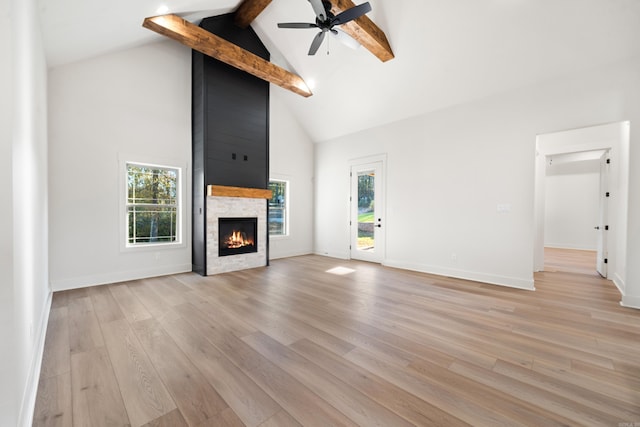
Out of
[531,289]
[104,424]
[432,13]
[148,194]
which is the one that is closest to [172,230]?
[148,194]

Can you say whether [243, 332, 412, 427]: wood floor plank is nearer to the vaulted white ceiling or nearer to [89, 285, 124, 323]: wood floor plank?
[89, 285, 124, 323]: wood floor plank

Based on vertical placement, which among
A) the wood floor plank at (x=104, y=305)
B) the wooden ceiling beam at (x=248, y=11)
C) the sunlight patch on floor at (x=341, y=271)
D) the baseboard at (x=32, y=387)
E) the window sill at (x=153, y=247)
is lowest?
the sunlight patch on floor at (x=341, y=271)

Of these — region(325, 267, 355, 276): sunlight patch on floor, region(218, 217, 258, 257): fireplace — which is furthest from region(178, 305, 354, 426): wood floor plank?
region(325, 267, 355, 276): sunlight patch on floor

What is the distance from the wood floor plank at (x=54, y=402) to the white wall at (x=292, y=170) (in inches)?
193

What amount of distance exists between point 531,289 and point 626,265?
3.72 feet

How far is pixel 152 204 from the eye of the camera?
16.4ft

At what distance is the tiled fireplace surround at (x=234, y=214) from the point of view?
509 cm

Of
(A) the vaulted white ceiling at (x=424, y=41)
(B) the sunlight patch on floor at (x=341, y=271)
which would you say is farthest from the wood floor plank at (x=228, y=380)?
(A) the vaulted white ceiling at (x=424, y=41)

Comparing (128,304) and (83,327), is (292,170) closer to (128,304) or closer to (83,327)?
(128,304)

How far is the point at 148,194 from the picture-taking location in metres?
4.97

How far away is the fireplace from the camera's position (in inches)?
210

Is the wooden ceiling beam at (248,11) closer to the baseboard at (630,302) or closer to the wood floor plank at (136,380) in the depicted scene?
the wood floor plank at (136,380)

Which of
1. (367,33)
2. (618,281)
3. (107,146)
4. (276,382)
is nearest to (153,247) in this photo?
(107,146)

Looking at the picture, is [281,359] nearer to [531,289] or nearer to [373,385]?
[373,385]
